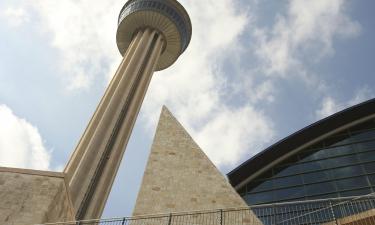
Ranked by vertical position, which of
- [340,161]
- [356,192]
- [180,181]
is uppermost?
[340,161]

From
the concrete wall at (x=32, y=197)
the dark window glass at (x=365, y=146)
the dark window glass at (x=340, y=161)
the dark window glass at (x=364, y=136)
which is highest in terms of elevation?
the dark window glass at (x=364, y=136)

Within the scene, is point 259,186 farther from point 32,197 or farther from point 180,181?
point 32,197

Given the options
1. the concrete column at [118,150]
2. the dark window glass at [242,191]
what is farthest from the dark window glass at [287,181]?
the concrete column at [118,150]

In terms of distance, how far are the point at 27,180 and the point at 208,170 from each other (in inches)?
378

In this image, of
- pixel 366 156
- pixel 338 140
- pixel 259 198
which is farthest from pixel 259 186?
pixel 366 156

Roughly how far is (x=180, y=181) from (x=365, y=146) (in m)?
12.8

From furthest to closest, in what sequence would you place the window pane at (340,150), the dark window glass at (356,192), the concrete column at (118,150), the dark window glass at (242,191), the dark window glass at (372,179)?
the concrete column at (118,150)
the dark window glass at (242,191)
the window pane at (340,150)
the dark window glass at (372,179)
the dark window glass at (356,192)

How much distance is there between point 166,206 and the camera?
65.6 ft

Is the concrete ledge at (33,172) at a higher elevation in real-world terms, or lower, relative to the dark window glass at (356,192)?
lower

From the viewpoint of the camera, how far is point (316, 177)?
24.5 meters

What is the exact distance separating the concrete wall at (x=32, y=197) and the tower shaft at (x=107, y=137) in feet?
26.0

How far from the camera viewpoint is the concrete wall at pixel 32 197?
15891mm

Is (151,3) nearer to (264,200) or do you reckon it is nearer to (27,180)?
(264,200)

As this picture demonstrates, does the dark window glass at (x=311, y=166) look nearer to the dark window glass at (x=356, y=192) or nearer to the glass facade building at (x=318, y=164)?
the glass facade building at (x=318, y=164)
